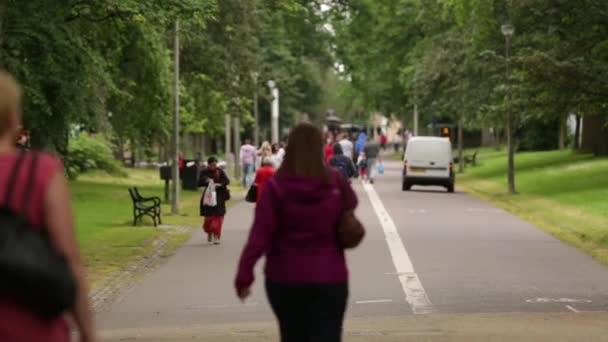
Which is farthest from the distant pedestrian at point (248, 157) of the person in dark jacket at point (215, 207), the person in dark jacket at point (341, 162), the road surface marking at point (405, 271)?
the person in dark jacket at point (215, 207)

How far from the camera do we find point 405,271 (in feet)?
60.4

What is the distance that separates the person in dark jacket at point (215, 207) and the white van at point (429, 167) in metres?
21.0

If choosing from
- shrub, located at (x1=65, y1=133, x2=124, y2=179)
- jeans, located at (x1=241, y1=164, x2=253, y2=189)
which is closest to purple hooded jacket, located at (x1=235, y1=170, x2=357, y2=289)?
jeans, located at (x1=241, y1=164, x2=253, y2=189)

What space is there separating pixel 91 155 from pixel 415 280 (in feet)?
131

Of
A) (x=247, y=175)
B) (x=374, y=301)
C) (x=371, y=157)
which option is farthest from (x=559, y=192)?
(x=374, y=301)

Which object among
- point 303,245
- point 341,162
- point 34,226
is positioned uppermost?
point 34,226

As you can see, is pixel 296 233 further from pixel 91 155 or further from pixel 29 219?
pixel 91 155

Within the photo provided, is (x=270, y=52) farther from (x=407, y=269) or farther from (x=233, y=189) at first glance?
(x=407, y=269)

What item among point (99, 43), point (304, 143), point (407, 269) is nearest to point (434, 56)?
point (99, 43)

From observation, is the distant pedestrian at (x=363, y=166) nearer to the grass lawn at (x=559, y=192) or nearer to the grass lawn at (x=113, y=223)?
the grass lawn at (x=559, y=192)

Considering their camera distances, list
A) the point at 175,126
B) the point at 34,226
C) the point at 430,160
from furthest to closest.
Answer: the point at 430,160
the point at 175,126
the point at 34,226

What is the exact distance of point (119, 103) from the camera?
38.6 m

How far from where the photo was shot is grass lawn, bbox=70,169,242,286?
21.3 meters

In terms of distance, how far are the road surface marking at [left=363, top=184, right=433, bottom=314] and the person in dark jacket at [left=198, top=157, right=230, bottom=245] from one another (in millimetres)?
2698
